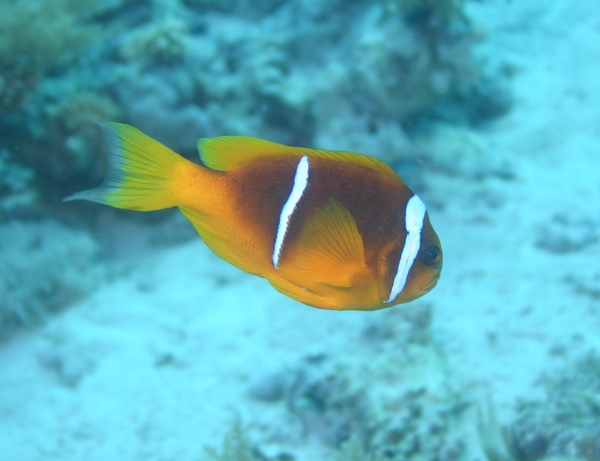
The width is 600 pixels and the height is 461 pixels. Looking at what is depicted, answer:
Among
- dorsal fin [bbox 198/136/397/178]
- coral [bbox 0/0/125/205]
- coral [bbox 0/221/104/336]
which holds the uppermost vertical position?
dorsal fin [bbox 198/136/397/178]

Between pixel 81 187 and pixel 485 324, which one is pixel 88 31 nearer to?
pixel 81 187

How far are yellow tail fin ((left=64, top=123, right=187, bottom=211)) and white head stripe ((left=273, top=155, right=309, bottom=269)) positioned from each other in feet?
1.34

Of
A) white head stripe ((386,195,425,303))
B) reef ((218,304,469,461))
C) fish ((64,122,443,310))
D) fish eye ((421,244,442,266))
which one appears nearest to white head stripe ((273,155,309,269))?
fish ((64,122,443,310))

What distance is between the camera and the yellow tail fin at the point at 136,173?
162 cm

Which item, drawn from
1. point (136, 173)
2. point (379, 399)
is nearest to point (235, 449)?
point (379, 399)

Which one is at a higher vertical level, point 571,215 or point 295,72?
point 295,72

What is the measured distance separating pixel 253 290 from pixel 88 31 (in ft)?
8.85

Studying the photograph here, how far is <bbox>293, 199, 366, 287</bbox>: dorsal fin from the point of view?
1.61m

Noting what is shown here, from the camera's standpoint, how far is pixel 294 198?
1.69 metres

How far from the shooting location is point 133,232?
4.54m

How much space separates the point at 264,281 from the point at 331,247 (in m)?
2.67

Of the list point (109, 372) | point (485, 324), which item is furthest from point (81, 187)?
point (485, 324)

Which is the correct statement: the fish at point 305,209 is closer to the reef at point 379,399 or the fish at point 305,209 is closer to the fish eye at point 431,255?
the fish eye at point 431,255

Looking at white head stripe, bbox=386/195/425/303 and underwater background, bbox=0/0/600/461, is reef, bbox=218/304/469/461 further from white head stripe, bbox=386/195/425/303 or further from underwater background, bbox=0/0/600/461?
white head stripe, bbox=386/195/425/303
